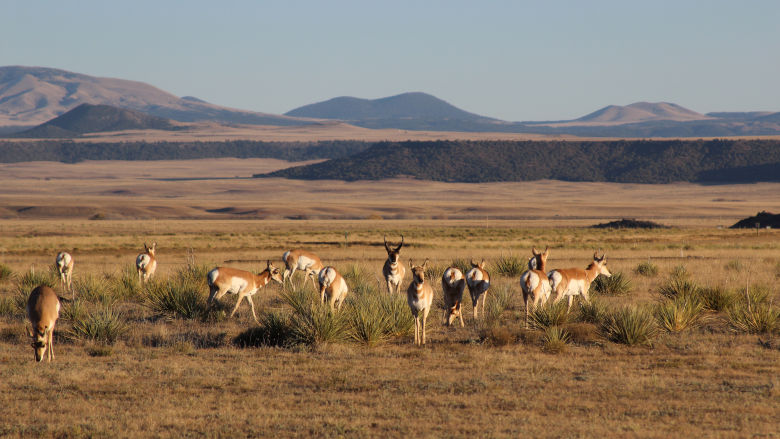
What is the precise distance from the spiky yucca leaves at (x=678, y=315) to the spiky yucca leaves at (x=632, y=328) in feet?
2.63

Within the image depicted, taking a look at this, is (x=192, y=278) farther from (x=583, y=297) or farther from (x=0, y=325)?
(x=583, y=297)

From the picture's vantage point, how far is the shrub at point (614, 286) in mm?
21047

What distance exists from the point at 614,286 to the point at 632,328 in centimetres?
751

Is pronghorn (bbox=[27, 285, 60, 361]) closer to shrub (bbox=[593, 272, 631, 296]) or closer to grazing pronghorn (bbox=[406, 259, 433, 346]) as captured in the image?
grazing pronghorn (bbox=[406, 259, 433, 346])

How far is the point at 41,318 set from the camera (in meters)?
12.3

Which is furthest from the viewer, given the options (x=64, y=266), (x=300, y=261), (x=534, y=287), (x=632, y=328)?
(x=64, y=266)

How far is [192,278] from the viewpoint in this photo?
69.8 feet

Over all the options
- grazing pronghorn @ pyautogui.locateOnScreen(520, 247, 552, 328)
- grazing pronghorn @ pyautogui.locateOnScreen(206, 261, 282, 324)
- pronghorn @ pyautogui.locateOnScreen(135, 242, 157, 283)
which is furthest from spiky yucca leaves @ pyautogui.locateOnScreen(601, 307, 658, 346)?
pronghorn @ pyautogui.locateOnScreen(135, 242, 157, 283)

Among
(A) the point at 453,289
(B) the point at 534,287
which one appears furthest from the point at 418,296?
(B) the point at 534,287

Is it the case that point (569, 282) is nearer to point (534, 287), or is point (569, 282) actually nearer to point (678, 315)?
point (534, 287)

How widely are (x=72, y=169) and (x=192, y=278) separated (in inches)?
6954

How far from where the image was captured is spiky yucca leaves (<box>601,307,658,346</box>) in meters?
13.8

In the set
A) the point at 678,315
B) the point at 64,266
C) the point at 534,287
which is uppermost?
the point at 534,287

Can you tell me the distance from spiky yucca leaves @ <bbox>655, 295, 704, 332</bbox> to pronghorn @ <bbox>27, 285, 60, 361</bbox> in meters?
10.3
